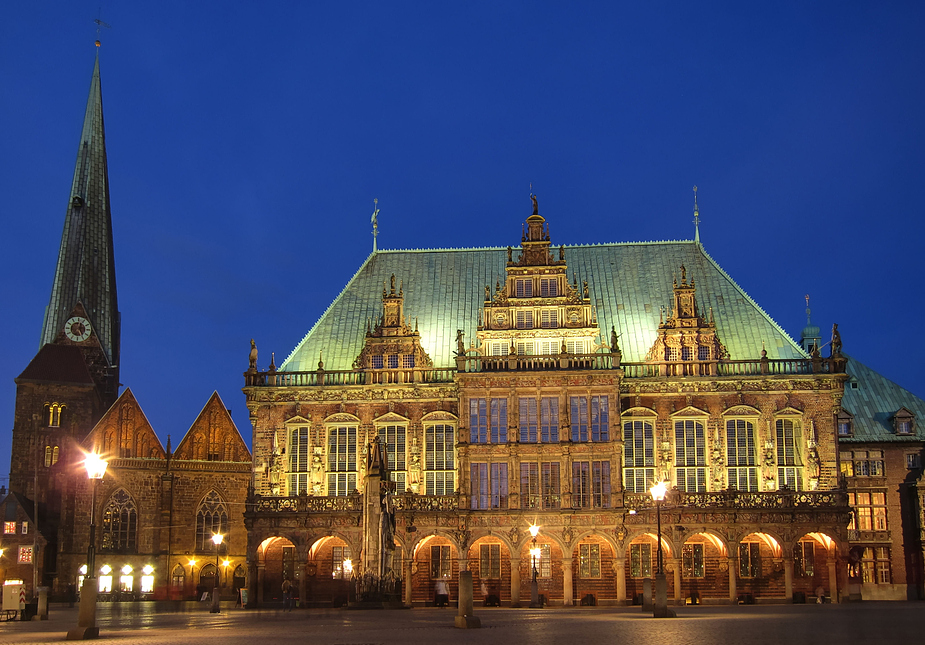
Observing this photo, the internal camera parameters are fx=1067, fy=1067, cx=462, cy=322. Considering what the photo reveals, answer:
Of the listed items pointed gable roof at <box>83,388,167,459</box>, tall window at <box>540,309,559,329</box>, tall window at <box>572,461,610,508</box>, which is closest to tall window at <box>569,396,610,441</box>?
tall window at <box>572,461,610,508</box>

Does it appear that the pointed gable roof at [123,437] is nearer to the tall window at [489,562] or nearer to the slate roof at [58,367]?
the slate roof at [58,367]

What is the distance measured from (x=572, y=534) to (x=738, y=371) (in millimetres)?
12198

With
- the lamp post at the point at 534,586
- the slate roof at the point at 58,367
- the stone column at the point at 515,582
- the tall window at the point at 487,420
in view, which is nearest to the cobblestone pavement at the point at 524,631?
the lamp post at the point at 534,586

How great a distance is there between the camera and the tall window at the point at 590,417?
52.9 metres

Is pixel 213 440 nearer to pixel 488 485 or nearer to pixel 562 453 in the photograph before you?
pixel 488 485

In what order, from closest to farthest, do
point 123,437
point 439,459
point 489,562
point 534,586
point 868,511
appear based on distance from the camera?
point 534,586 < point 489,562 < point 439,459 < point 868,511 < point 123,437

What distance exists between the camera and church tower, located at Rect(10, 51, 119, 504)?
70562 millimetres

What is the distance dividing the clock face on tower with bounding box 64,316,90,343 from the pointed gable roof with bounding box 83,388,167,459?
9.81 meters

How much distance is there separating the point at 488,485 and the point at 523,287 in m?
10.6

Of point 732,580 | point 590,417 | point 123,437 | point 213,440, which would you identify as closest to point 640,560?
point 732,580

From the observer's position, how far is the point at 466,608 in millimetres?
29156

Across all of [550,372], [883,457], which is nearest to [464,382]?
[550,372]

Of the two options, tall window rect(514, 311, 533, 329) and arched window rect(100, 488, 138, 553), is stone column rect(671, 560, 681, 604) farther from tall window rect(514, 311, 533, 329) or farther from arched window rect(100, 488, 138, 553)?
arched window rect(100, 488, 138, 553)

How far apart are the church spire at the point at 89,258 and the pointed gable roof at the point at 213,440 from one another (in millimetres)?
11317
